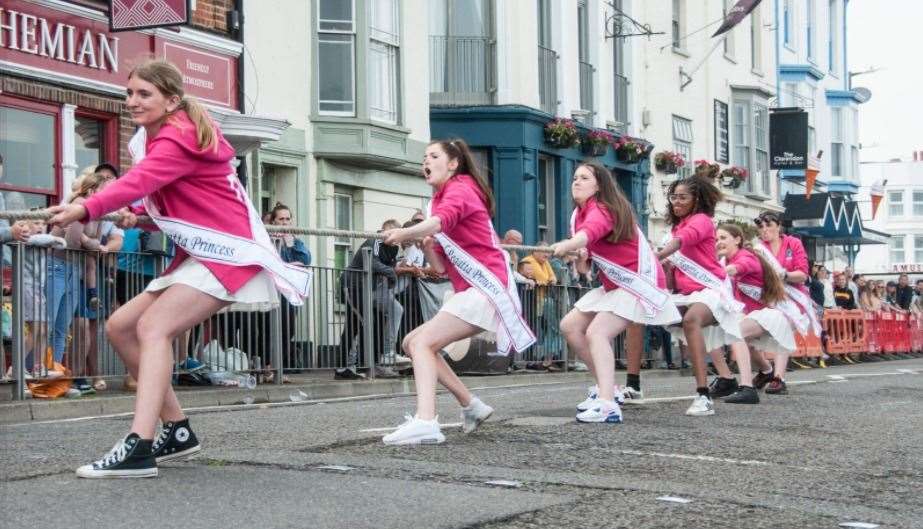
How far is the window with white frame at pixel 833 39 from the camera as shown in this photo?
53156 mm

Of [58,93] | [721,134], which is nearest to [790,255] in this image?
[58,93]

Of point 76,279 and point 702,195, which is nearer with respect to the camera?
point 702,195

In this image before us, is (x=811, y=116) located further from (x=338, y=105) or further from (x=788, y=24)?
(x=338, y=105)

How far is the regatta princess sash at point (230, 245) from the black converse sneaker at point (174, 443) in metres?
0.77

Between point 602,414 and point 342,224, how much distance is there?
14.3m

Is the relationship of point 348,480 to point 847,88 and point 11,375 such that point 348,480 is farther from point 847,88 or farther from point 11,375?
point 847,88

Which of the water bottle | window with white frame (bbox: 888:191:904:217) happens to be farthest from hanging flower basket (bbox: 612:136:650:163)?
window with white frame (bbox: 888:191:904:217)

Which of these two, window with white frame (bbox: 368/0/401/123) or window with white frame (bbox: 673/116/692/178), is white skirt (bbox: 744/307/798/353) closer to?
window with white frame (bbox: 368/0/401/123)

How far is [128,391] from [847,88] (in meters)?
45.3

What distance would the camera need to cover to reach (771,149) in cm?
4294

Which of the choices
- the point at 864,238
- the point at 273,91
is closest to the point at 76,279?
the point at 273,91

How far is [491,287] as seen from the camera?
29.2ft

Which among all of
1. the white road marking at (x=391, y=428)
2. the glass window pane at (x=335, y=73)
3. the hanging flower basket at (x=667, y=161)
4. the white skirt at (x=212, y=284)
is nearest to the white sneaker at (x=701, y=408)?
the white road marking at (x=391, y=428)

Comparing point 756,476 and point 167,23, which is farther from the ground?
point 167,23
